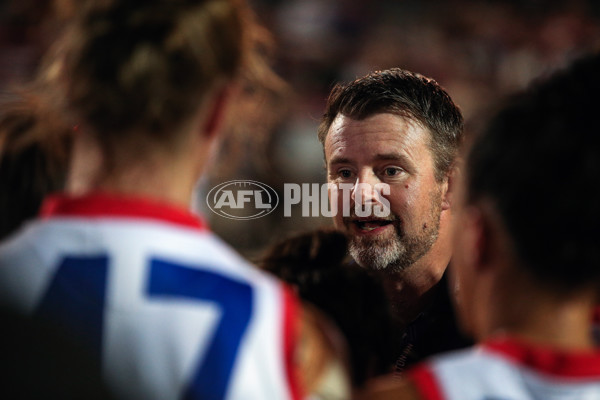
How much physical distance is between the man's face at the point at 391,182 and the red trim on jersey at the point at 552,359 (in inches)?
44.8

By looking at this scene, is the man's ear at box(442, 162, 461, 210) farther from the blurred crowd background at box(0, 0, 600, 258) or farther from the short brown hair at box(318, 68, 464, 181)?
the blurred crowd background at box(0, 0, 600, 258)

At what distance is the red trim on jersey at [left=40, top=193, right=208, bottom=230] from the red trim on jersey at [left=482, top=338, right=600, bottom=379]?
0.45 meters

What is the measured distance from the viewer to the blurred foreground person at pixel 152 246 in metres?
0.91

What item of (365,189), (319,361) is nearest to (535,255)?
(319,361)

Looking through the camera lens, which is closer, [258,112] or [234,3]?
[234,3]

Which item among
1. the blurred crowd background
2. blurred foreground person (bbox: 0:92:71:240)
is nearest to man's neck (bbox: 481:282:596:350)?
blurred foreground person (bbox: 0:92:71:240)

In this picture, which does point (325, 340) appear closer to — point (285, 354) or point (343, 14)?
point (285, 354)

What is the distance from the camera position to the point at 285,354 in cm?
93

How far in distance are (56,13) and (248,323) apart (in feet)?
1.83

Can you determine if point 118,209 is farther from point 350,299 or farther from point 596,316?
point 596,316

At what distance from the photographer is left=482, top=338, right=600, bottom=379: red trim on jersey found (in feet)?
3.27

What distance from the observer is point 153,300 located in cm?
93

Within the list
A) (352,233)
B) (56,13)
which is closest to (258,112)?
(56,13)

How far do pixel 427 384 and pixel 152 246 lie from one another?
0.42m
